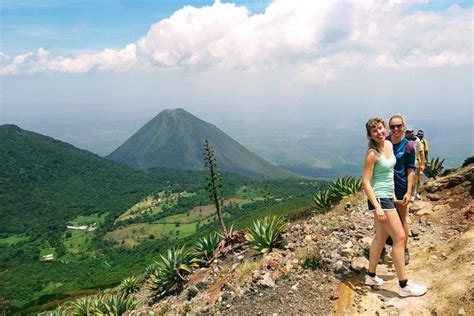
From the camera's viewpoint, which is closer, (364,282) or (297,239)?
(364,282)

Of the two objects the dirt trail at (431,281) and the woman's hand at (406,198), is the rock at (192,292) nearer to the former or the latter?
the dirt trail at (431,281)

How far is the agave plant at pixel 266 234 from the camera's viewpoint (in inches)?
369

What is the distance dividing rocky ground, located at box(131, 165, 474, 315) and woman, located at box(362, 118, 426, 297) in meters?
0.48

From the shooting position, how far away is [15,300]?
7475cm

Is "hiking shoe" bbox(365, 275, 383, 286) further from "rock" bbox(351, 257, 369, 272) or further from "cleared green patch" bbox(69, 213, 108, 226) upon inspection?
"cleared green patch" bbox(69, 213, 108, 226)

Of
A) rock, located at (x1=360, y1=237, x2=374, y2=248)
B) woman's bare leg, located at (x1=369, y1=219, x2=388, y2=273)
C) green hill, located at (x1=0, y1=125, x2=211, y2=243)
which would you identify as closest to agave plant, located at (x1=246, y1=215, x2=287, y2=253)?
rock, located at (x1=360, y1=237, x2=374, y2=248)

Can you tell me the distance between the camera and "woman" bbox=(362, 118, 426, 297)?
580cm

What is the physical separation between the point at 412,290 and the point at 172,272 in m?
6.79

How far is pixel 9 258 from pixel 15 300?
144 ft

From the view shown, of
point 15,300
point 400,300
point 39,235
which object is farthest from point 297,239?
point 39,235

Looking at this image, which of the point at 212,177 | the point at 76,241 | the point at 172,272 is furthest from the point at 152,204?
the point at 172,272

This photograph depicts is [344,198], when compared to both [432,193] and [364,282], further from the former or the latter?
[364,282]

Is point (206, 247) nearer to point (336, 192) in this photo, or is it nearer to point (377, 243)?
point (336, 192)

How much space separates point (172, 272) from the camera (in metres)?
10.9
